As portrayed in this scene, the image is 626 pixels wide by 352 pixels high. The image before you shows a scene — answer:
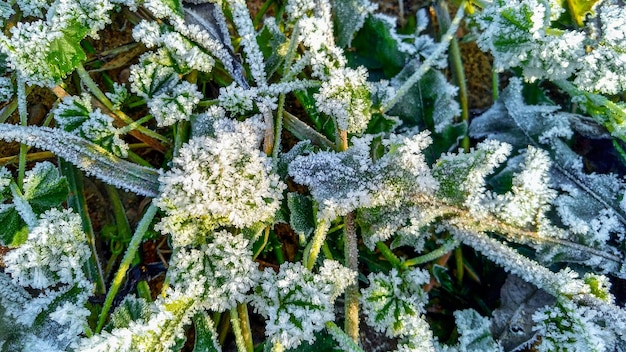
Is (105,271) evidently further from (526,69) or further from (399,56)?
(526,69)

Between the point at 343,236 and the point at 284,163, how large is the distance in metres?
0.19

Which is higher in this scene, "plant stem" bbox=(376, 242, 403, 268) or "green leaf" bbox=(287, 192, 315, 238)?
"green leaf" bbox=(287, 192, 315, 238)

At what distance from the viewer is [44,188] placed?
111 centimetres

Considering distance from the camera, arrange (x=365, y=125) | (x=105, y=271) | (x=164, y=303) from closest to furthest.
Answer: (x=164, y=303), (x=365, y=125), (x=105, y=271)

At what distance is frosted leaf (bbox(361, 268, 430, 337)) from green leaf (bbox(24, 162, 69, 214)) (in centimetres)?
60

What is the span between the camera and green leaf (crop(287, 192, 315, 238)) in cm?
112

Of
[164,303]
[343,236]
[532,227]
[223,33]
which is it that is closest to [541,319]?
[532,227]

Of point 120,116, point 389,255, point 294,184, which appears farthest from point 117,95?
point 389,255

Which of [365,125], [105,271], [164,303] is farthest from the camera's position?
[105,271]

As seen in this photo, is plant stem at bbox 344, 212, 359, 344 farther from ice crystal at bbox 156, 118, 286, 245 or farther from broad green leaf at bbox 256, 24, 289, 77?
broad green leaf at bbox 256, 24, 289, 77

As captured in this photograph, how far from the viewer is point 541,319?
113 cm

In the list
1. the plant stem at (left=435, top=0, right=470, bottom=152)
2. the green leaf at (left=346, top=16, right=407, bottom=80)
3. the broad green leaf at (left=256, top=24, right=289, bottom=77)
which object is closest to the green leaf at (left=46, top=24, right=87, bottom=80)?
the broad green leaf at (left=256, top=24, right=289, bottom=77)

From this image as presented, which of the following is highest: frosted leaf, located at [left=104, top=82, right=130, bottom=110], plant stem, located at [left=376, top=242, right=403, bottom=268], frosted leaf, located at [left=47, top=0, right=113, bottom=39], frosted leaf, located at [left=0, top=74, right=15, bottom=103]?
frosted leaf, located at [left=47, top=0, right=113, bottom=39]

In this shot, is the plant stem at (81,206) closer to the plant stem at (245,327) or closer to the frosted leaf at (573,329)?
the plant stem at (245,327)
